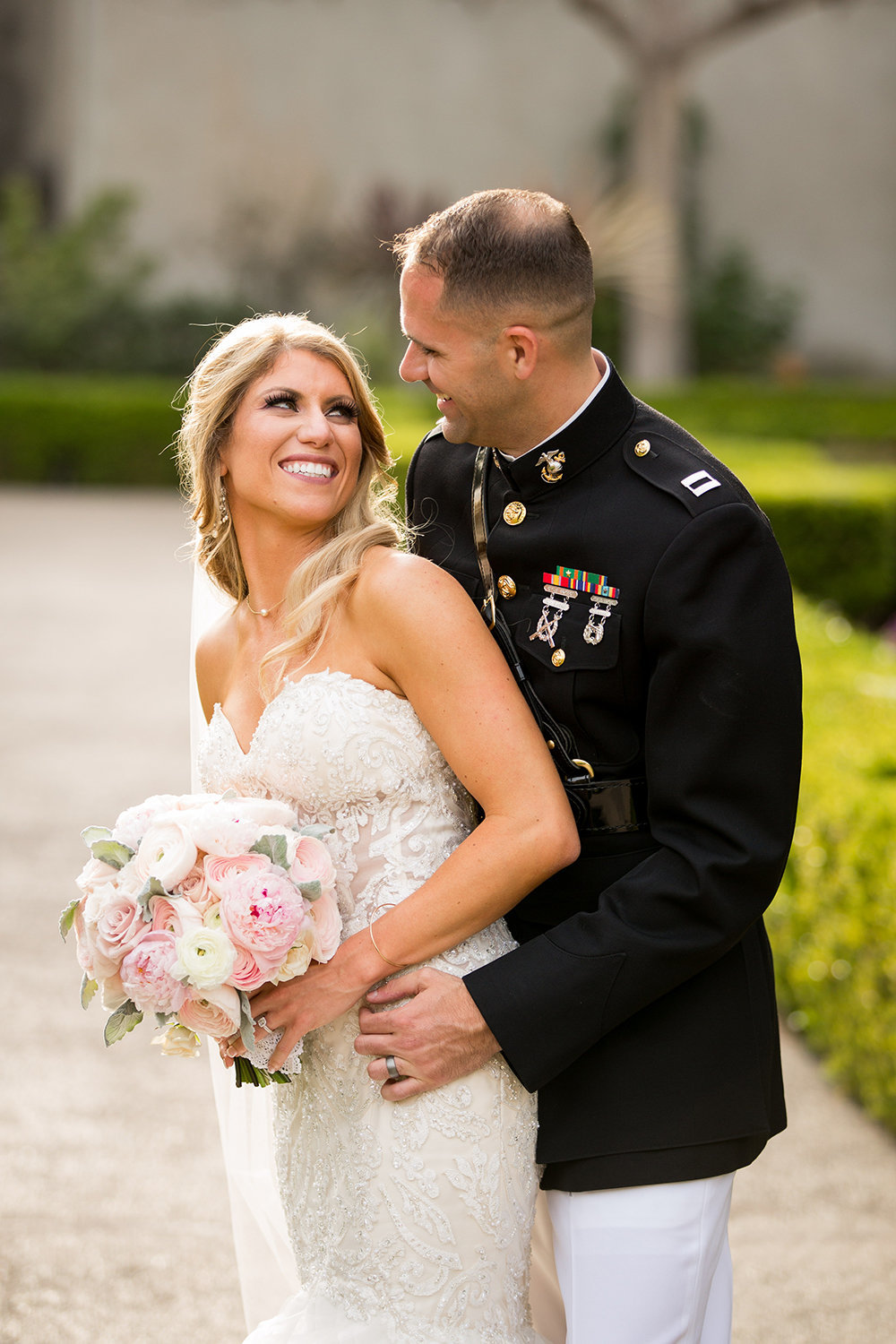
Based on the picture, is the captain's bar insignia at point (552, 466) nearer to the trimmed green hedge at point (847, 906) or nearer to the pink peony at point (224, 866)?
the pink peony at point (224, 866)

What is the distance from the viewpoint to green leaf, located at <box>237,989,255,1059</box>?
203cm

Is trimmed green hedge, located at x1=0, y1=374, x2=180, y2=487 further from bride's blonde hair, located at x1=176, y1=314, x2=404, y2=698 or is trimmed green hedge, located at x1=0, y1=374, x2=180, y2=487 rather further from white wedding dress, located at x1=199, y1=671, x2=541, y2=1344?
white wedding dress, located at x1=199, y1=671, x2=541, y2=1344

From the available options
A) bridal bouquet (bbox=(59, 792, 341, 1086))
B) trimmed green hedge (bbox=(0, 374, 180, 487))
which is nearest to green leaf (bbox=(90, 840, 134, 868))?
bridal bouquet (bbox=(59, 792, 341, 1086))

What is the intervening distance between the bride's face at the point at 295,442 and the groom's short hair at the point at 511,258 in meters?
0.37

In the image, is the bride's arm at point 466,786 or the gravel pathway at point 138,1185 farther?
the gravel pathway at point 138,1185

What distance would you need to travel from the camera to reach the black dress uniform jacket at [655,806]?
6.39ft

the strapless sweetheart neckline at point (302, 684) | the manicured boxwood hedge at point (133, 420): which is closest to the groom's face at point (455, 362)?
the strapless sweetheart neckline at point (302, 684)

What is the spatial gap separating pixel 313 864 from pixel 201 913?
0.59 ft

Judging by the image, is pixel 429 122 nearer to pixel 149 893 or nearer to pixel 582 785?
pixel 582 785

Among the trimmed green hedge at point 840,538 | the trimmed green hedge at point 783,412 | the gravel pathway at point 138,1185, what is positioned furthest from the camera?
the trimmed green hedge at point 783,412

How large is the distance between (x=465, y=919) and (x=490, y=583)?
1.80 feet

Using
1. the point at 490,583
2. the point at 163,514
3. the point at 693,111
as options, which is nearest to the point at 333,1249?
the point at 490,583

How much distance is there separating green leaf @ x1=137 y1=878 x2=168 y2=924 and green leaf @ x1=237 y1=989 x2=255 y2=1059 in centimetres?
18

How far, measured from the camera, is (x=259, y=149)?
2255 centimetres
